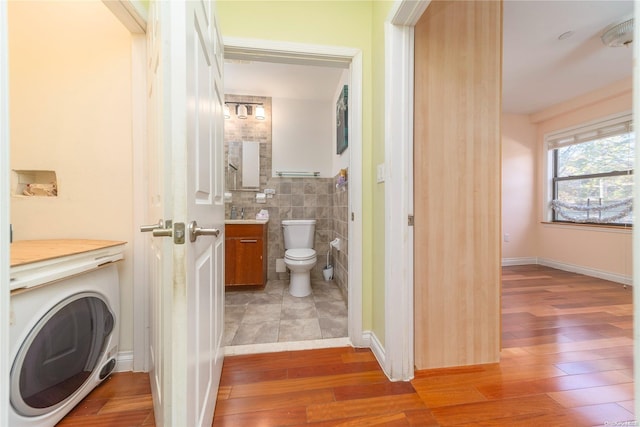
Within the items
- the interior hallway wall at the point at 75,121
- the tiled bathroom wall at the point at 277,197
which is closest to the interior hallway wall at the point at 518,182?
the tiled bathroom wall at the point at 277,197

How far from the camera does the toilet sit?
8.16 feet

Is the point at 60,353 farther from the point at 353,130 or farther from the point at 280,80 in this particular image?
the point at 280,80

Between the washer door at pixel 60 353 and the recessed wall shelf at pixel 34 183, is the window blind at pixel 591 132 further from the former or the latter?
the recessed wall shelf at pixel 34 183

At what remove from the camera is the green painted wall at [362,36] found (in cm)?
150

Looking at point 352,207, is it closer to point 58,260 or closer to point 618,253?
point 58,260

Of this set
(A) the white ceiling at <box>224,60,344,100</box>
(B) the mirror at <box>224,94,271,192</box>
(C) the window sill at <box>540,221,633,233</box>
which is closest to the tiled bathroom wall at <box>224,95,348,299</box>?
(B) the mirror at <box>224,94,271,192</box>

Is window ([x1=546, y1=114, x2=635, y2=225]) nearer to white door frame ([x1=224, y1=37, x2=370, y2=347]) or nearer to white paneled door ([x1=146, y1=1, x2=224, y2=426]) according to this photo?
white door frame ([x1=224, y1=37, x2=370, y2=347])

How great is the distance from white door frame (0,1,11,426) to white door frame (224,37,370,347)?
1343 mm

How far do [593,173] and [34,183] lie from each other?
5.56 m

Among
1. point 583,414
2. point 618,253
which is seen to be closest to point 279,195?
point 583,414

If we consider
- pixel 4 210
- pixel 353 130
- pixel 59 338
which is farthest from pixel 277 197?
pixel 4 210

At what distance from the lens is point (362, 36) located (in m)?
1.60

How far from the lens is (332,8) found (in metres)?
1.58

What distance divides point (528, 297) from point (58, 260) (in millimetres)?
3608
